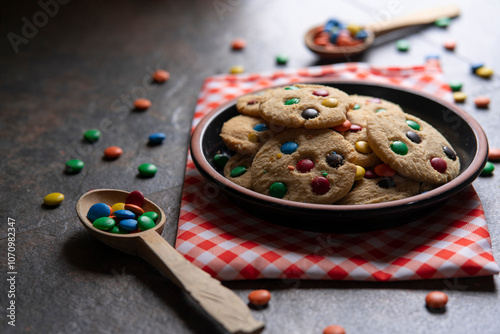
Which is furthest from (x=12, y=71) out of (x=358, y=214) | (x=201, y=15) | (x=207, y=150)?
(x=358, y=214)

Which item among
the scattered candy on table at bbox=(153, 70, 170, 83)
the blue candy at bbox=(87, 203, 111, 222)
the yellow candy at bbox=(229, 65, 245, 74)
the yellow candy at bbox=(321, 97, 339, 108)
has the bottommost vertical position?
the scattered candy on table at bbox=(153, 70, 170, 83)

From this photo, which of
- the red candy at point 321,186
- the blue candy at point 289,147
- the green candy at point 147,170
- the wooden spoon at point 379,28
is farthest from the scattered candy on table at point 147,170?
the wooden spoon at point 379,28

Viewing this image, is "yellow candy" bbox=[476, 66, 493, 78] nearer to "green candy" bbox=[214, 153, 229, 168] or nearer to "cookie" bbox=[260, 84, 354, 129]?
"cookie" bbox=[260, 84, 354, 129]

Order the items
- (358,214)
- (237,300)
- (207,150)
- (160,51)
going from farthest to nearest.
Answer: (160,51), (207,150), (358,214), (237,300)

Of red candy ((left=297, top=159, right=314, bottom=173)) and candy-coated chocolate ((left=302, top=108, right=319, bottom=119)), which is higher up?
candy-coated chocolate ((left=302, top=108, right=319, bottom=119))

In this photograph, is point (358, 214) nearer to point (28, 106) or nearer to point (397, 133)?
point (397, 133)

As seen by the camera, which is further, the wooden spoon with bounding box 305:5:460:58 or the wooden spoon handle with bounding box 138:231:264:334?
the wooden spoon with bounding box 305:5:460:58

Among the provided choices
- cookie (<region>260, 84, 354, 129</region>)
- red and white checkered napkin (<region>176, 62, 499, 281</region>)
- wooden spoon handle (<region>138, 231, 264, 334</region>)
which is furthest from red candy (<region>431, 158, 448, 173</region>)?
wooden spoon handle (<region>138, 231, 264, 334</region>)

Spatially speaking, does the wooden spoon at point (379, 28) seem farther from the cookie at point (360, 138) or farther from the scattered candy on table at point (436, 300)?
the scattered candy on table at point (436, 300)
